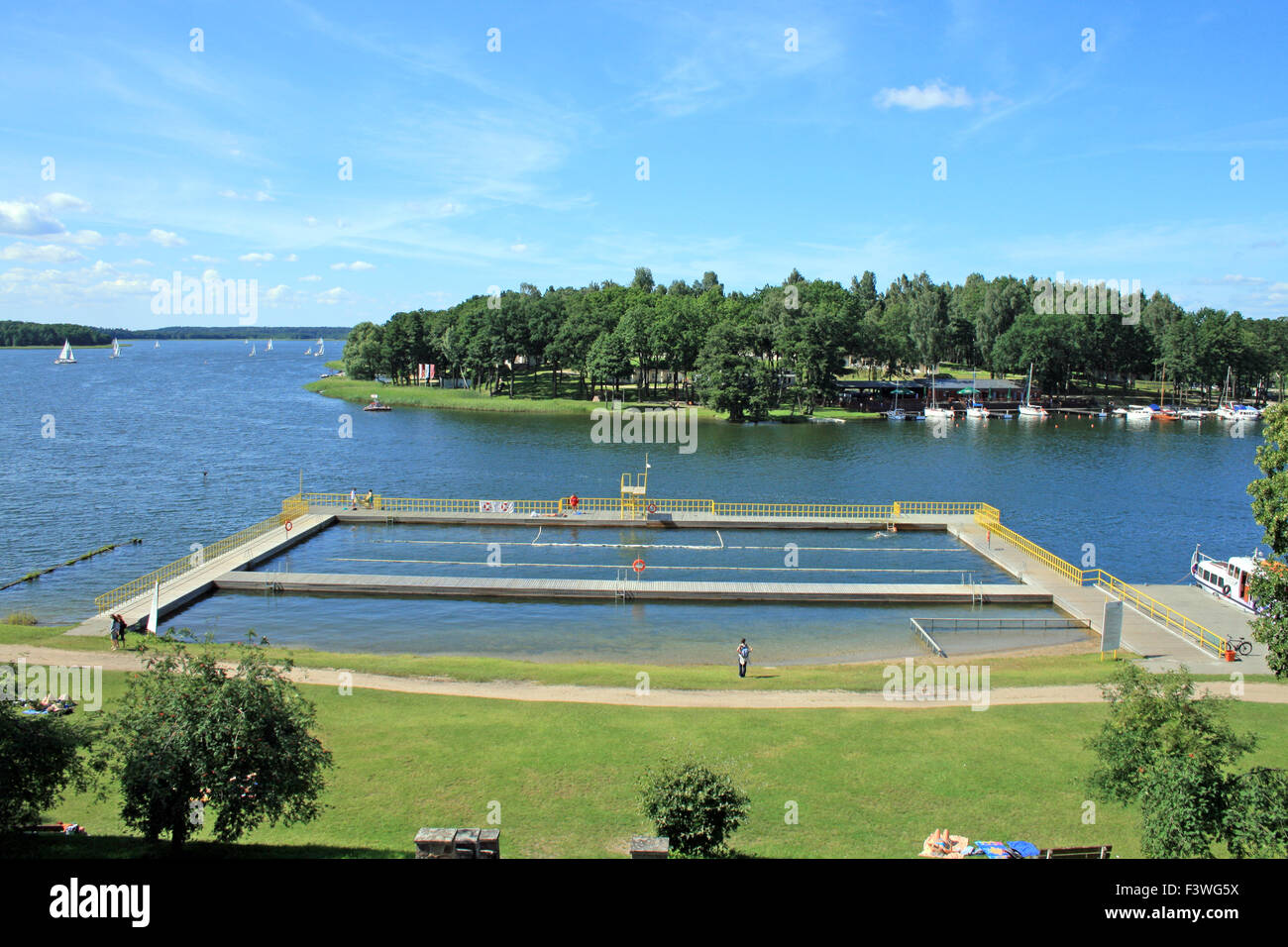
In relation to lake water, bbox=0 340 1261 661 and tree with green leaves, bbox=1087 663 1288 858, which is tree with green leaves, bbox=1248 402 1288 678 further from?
lake water, bbox=0 340 1261 661

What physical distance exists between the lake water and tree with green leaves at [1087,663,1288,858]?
2015cm

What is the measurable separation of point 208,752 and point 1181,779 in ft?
54.9

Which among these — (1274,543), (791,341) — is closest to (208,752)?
→ (1274,543)

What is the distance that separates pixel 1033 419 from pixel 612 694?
432 ft

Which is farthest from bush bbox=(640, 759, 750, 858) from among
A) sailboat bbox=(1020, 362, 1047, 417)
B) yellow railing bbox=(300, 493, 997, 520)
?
sailboat bbox=(1020, 362, 1047, 417)

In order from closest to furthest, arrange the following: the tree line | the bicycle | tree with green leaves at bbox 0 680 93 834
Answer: tree with green leaves at bbox 0 680 93 834 → the bicycle → the tree line

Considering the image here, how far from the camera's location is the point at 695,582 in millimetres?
46219

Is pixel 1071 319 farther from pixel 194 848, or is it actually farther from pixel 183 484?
pixel 194 848

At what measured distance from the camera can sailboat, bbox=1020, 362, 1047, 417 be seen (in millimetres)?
145375

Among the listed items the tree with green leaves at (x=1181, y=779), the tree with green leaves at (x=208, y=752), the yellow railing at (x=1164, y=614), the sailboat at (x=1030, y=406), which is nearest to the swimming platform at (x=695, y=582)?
the yellow railing at (x=1164, y=614)

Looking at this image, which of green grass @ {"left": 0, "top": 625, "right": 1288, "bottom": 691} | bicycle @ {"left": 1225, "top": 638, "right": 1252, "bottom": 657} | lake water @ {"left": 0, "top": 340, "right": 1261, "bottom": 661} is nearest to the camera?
green grass @ {"left": 0, "top": 625, "right": 1288, "bottom": 691}

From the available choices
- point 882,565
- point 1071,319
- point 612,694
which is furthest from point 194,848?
point 1071,319

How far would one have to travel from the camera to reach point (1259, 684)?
99.6ft

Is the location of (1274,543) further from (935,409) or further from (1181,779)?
(935,409)
